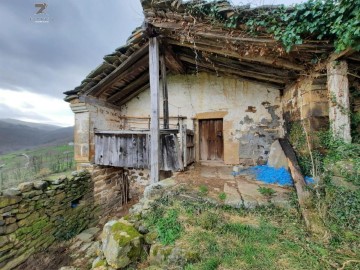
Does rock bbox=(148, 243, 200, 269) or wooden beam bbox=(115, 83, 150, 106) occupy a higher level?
wooden beam bbox=(115, 83, 150, 106)

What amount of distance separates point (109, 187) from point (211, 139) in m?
4.16

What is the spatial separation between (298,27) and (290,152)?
257 cm

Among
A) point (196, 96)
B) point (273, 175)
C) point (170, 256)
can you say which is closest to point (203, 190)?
point (170, 256)

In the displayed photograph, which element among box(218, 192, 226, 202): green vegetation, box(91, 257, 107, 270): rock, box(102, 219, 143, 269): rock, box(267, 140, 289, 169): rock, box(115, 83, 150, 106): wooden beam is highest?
box(115, 83, 150, 106): wooden beam

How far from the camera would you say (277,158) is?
4.48m

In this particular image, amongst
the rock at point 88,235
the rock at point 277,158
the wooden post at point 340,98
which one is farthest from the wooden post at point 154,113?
the wooden post at point 340,98

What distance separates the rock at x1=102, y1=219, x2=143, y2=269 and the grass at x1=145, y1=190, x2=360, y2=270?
301 millimetres

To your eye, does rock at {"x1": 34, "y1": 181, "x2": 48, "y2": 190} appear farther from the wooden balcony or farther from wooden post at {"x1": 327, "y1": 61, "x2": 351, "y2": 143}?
wooden post at {"x1": 327, "y1": 61, "x2": 351, "y2": 143}

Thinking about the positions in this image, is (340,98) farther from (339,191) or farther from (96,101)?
(96,101)

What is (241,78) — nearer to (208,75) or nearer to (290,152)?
(208,75)

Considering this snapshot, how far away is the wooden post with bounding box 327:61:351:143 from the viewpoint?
9.82ft

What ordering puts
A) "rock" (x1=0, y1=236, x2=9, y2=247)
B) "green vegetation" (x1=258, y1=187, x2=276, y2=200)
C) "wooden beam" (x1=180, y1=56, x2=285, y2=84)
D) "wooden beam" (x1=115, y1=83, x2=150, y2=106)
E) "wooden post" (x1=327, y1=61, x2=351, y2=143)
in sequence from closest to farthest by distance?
"wooden post" (x1=327, y1=61, x2=351, y2=143), "green vegetation" (x1=258, y1=187, x2=276, y2=200), "rock" (x1=0, y1=236, x2=9, y2=247), "wooden beam" (x1=180, y1=56, x2=285, y2=84), "wooden beam" (x1=115, y1=83, x2=150, y2=106)

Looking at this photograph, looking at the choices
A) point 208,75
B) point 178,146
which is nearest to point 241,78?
point 208,75

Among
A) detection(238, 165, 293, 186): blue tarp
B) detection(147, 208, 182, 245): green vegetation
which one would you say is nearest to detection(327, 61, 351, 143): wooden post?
detection(238, 165, 293, 186): blue tarp
